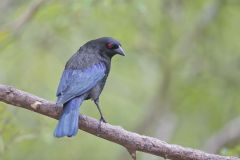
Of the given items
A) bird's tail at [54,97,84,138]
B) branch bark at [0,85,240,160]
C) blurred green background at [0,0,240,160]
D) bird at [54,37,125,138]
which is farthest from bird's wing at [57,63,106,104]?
blurred green background at [0,0,240,160]

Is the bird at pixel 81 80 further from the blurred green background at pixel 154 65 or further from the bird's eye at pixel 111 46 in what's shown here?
the blurred green background at pixel 154 65

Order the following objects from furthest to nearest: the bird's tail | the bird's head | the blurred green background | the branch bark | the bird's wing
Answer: the blurred green background, the bird's head, the bird's wing, the bird's tail, the branch bark

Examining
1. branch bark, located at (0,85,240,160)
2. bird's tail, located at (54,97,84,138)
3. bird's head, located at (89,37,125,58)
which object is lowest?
bird's tail, located at (54,97,84,138)

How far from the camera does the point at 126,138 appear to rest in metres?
4.80

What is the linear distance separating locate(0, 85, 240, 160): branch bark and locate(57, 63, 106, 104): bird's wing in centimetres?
44

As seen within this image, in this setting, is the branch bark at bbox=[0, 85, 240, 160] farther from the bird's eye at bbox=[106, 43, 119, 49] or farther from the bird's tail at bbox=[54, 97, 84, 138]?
the bird's eye at bbox=[106, 43, 119, 49]

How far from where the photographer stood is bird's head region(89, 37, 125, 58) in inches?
243

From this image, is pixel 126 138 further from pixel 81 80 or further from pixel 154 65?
pixel 154 65

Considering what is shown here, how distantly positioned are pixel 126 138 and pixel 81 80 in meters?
Result: 0.99

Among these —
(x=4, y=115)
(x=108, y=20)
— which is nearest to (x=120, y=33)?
(x=108, y=20)

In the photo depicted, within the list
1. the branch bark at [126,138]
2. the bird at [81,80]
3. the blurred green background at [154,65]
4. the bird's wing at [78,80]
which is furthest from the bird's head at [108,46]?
the blurred green background at [154,65]

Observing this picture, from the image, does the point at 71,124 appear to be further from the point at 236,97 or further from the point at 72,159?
the point at 236,97

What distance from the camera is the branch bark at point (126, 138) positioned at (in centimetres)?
473

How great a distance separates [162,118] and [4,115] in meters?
3.30
